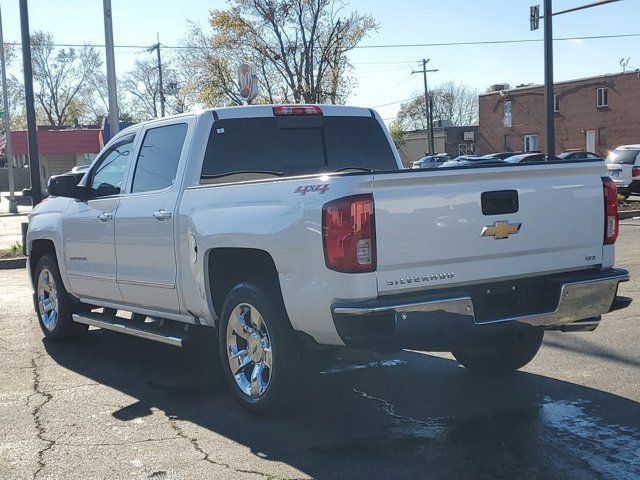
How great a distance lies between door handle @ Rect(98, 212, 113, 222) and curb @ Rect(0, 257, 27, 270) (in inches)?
358

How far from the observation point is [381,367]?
6578mm

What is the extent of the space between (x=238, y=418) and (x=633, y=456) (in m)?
2.42

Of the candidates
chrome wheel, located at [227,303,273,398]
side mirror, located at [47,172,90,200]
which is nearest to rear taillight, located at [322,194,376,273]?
chrome wheel, located at [227,303,273,398]

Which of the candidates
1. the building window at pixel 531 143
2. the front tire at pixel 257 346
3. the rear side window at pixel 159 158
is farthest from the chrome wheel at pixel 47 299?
the building window at pixel 531 143

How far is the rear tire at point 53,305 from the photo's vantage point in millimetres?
7906

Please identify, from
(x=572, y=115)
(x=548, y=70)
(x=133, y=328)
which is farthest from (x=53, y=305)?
(x=572, y=115)

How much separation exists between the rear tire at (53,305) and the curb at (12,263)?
24.0 feet

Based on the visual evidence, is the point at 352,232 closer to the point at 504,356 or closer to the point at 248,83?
the point at 504,356

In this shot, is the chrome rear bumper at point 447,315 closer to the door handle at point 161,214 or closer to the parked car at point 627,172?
the door handle at point 161,214

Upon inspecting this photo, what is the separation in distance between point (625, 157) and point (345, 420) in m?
22.4

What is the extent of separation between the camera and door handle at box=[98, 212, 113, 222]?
6.81m

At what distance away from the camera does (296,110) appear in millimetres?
6648

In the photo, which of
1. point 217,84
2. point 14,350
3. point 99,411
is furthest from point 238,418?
point 217,84

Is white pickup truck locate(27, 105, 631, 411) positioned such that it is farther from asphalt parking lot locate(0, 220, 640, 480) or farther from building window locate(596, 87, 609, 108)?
building window locate(596, 87, 609, 108)
